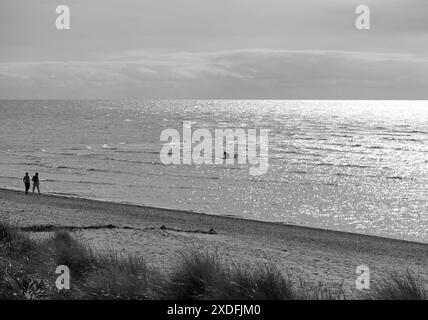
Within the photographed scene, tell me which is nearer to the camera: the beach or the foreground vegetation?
the foreground vegetation

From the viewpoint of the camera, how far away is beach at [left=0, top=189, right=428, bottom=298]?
1553 centimetres

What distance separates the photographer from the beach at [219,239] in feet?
51.0

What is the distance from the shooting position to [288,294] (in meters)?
7.74

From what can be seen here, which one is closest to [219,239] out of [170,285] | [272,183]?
[170,285]

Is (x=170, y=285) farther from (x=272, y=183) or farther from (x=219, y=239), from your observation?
(x=272, y=183)

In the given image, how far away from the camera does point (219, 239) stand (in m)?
20.0

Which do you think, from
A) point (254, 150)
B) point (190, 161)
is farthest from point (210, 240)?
point (254, 150)

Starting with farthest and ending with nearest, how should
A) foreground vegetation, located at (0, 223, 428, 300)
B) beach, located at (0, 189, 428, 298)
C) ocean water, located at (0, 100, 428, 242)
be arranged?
ocean water, located at (0, 100, 428, 242), beach, located at (0, 189, 428, 298), foreground vegetation, located at (0, 223, 428, 300)

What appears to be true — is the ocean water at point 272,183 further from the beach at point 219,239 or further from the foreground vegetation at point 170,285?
the foreground vegetation at point 170,285

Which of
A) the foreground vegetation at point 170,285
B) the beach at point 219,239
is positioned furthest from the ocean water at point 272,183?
the foreground vegetation at point 170,285

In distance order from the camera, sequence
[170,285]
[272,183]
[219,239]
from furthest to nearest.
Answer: [272,183] < [219,239] < [170,285]

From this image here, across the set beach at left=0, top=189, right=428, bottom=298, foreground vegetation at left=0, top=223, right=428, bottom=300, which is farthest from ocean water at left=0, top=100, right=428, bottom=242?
foreground vegetation at left=0, top=223, right=428, bottom=300

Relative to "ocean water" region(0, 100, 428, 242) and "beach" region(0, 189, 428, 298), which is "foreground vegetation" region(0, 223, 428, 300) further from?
"ocean water" region(0, 100, 428, 242)
